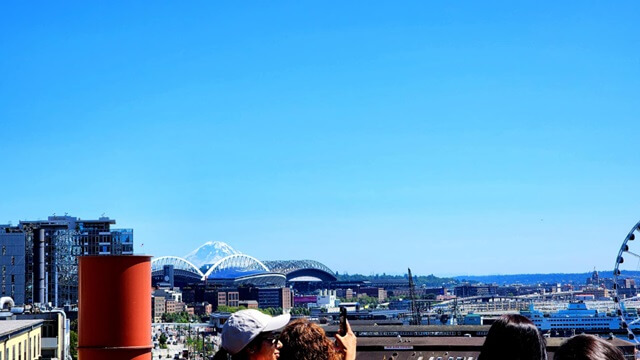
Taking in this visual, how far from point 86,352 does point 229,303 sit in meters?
191

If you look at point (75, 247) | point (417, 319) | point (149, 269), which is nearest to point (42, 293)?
point (75, 247)

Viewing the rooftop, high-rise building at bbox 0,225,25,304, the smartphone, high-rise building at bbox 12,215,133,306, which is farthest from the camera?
high-rise building at bbox 12,215,133,306

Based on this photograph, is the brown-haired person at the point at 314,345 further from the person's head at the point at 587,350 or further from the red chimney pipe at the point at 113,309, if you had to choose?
the red chimney pipe at the point at 113,309

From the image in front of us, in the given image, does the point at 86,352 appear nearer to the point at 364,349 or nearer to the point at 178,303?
the point at 364,349

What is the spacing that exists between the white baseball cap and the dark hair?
1034 millimetres

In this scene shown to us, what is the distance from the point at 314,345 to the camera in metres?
4.61

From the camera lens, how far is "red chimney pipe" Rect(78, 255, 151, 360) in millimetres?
5906

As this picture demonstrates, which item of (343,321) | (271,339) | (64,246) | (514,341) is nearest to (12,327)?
(271,339)

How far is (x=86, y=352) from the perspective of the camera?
5898 mm

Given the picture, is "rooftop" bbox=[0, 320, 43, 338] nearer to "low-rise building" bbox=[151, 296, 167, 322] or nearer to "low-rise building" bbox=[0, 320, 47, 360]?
"low-rise building" bbox=[0, 320, 47, 360]

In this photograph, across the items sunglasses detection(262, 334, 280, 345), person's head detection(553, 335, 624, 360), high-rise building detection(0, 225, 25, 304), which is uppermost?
high-rise building detection(0, 225, 25, 304)

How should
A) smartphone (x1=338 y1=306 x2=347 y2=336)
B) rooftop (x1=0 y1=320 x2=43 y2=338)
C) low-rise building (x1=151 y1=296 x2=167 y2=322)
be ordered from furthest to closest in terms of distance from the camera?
low-rise building (x1=151 y1=296 x2=167 y2=322), rooftop (x1=0 y1=320 x2=43 y2=338), smartphone (x1=338 y1=306 x2=347 y2=336)

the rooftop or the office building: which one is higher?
the rooftop

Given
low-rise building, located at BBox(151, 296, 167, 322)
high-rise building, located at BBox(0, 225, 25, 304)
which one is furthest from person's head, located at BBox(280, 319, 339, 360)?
low-rise building, located at BBox(151, 296, 167, 322)
